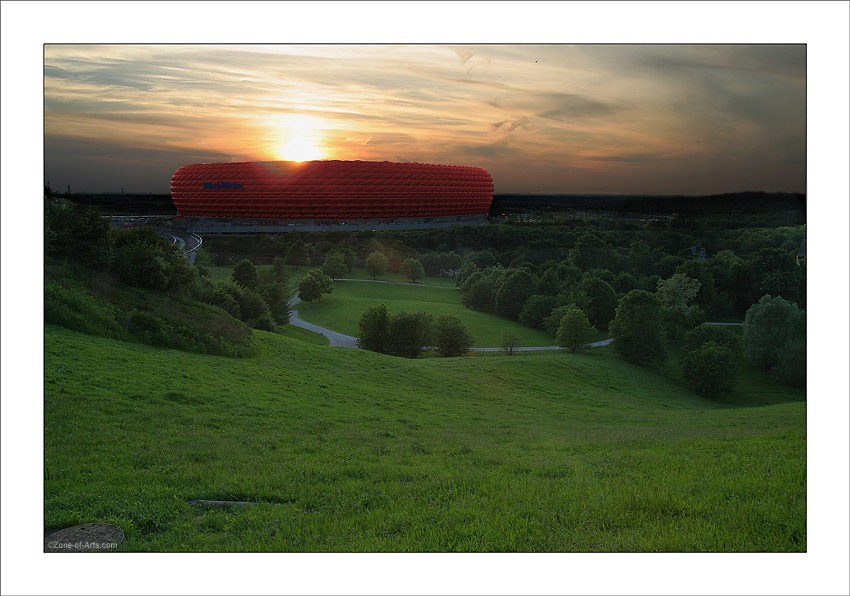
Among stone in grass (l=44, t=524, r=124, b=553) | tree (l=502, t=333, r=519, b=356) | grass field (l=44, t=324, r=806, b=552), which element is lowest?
stone in grass (l=44, t=524, r=124, b=553)

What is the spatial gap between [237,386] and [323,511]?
4.16 metres

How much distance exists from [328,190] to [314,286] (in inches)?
87.9

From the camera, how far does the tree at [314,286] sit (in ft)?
36.8

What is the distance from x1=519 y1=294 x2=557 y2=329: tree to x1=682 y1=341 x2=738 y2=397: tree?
2899 millimetres

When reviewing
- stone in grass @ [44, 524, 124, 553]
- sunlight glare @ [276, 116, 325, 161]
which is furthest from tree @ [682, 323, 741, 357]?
stone in grass @ [44, 524, 124, 553]

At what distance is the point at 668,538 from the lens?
Result: 5223mm

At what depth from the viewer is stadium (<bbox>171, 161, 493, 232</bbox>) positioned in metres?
9.52

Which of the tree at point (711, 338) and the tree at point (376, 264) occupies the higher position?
the tree at point (376, 264)

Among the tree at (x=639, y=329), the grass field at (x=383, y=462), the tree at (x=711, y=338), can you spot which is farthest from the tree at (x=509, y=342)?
the tree at (x=711, y=338)

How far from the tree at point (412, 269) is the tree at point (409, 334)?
30.6 inches

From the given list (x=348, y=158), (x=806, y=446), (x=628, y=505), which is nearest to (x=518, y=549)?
(x=628, y=505)

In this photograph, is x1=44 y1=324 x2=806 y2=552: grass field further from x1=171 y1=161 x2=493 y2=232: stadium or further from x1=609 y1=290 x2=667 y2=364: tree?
x1=171 y1=161 x2=493 y2=232: stadium

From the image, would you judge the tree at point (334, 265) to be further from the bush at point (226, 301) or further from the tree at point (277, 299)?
the bush at point (226, 301)

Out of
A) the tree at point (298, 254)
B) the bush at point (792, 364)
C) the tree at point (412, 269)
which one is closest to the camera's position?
the bush at point (792, 364)
